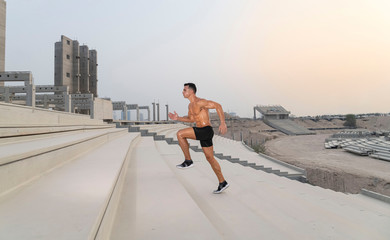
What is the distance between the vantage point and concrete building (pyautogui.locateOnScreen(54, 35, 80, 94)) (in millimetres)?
28734

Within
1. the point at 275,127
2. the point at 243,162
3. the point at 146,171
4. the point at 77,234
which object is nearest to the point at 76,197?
the point at 77,234

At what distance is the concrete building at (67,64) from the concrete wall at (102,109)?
1391cm

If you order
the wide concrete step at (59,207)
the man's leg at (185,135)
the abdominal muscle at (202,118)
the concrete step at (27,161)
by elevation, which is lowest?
the wide concrete step at (59,207)

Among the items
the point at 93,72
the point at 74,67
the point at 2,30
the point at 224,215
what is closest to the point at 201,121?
the point at 224,215

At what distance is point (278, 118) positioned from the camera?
70000 millimetres

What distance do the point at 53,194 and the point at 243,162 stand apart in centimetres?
724

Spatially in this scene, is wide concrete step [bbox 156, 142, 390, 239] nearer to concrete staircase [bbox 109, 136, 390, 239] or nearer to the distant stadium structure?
concrete staircase [bbox 109, 136, 390, 239]

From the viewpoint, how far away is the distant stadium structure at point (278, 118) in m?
57.4

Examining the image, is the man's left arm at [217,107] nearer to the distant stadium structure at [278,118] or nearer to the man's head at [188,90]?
the man's head at [188,90]

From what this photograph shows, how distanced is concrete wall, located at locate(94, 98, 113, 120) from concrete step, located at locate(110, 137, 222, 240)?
1635cm

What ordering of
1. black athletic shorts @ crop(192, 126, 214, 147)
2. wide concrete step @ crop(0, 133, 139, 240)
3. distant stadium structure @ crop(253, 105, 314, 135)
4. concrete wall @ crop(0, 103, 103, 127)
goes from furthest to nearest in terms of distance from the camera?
distant stadium structure @ crop(253, 105, 314, 135)
concrete wall @ crop(0, 103, 103, 127)
black athletic shorts @ crop(192, 126, 214, 147)
wide concrete step @ crop(0, 133, 139, 240)

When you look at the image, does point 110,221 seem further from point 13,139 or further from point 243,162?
point 243,162

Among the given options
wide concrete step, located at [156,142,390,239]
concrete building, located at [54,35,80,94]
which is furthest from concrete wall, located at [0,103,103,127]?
concrete building, located at [54,35,80,94]

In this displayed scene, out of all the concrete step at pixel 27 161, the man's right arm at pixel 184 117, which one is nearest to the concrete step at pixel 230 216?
the man's right arm at pixel 184 117
